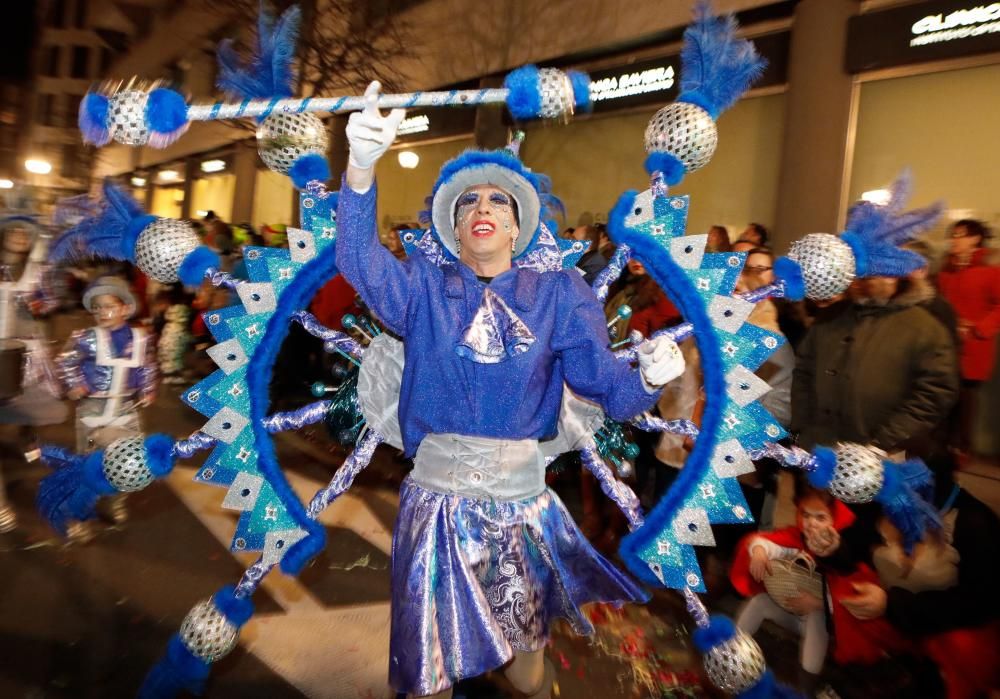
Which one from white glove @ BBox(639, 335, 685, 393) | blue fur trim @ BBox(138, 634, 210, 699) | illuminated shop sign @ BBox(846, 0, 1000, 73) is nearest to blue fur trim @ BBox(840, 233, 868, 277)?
white glove @ BBox(639, 335, 685, 393)

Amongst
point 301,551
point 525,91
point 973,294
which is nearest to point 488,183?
point 525,91

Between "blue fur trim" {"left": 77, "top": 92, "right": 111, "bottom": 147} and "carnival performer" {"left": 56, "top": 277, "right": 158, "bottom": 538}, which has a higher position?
"blue fur trim" {"left": 77, "top": 92, "right": 111, "bottom": 147}

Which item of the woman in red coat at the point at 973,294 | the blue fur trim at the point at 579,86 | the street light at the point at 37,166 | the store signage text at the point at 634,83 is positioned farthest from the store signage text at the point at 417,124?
the street light at the point at 37,166

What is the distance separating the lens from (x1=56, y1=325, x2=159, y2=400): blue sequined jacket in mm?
3777

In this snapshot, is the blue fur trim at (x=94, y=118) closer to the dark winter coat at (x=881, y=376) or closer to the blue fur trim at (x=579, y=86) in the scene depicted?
the blue fur trim at (x=579, y=86)

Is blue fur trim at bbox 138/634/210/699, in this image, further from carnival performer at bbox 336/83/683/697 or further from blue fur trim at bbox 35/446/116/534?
carnival performer at bbox 336/83/683/697

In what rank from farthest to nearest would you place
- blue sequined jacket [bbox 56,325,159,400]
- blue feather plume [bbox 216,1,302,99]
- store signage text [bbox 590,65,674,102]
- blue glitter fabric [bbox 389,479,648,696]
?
1. store signage text [bbox 590,65,674,102]
2. blue sequined jacket [bbox 56,325,159,400]
3. blue feather plume [bbox 216,1,302,99]
4. blue glitter fabric [bbox 389,479,648,696]

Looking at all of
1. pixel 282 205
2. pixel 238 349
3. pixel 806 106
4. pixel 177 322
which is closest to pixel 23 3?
pixel 282 205

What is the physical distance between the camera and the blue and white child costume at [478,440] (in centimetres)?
183

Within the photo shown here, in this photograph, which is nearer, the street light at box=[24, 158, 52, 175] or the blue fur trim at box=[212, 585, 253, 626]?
the blue fur trim at box=[212, 585, 253, 626]

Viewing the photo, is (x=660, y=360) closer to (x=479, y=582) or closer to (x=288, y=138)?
(x=479, y=582)

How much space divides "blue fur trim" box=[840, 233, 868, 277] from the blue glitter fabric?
1.16 m

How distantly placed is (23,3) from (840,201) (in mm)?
28661

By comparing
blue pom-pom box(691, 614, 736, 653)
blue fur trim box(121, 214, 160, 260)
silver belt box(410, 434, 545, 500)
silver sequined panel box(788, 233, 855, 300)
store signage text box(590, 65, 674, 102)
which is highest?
store signage text box(590, 65, 674, 102)
